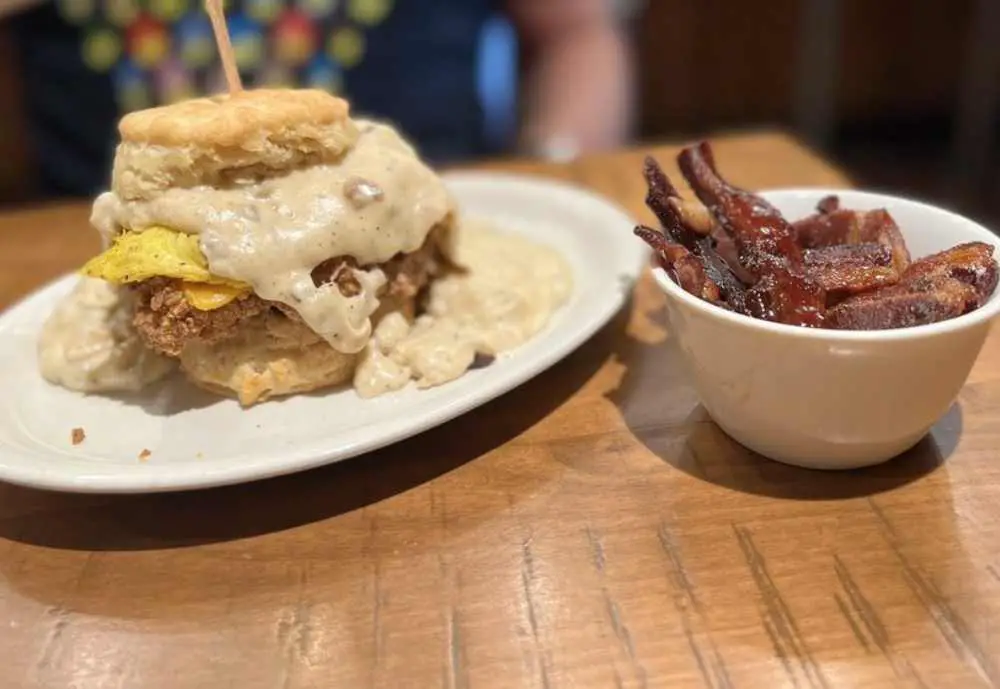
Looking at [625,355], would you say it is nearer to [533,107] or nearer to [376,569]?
[376,569]

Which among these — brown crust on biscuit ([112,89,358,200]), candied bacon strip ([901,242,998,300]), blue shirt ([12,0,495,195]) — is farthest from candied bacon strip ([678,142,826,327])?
blue shirt ([12,0,495,195])

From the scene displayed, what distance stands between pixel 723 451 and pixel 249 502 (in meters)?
0.59

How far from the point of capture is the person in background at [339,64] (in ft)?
8.95

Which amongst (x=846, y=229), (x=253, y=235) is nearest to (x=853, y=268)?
(x=846, y=229)

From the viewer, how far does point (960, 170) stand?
482cm

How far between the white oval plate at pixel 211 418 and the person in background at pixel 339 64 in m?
1.30

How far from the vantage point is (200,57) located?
2.75 meters

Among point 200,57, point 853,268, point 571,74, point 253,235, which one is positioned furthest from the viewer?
point 571,74

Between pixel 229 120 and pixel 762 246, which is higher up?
pixel 229 120

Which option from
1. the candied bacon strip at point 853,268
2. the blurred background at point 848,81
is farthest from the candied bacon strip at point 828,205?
the blurred background at point 848,81

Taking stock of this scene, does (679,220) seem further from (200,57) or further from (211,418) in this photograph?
(200,57)

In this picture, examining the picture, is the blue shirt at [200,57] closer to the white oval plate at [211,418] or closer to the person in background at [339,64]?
the person in background at [339,64]

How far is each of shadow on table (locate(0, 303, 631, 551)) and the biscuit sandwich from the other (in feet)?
0.55

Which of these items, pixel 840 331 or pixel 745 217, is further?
pixel 745 217
